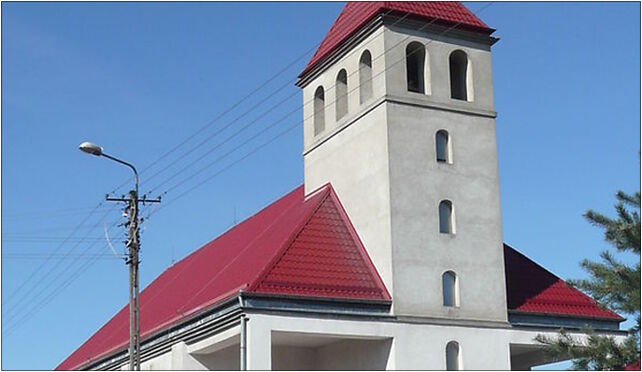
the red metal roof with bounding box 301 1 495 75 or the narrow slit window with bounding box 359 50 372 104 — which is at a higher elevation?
the red metal roof with bounding box 301 1 495 75

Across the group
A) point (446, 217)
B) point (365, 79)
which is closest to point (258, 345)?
point (446, 217)

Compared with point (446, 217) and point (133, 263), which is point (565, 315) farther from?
point (133, 263)

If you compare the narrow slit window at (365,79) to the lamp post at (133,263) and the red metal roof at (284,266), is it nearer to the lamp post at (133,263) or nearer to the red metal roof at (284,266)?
the red metal roof at (284,266)

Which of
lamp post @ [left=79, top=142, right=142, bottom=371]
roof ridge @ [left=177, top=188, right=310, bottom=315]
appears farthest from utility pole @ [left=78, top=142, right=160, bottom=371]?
roof ridge @ [left=177, top=188, right=310, bottom=315]

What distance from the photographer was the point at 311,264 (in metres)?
32.1

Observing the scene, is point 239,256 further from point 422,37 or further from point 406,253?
point 422,37

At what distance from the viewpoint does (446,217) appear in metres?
33.3

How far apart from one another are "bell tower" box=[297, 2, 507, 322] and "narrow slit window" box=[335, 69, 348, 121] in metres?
0.06

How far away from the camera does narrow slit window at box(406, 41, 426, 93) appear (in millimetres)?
34094

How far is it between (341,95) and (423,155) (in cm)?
432

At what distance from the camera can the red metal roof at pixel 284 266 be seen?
3131 cm

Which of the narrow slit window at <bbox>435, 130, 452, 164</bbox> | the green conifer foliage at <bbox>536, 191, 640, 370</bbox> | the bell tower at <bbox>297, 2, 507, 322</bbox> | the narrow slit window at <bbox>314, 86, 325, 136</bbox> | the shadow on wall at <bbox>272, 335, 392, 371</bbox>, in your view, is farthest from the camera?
the narrow slit window at <bbox>314, 86, 325, 136</bbox>

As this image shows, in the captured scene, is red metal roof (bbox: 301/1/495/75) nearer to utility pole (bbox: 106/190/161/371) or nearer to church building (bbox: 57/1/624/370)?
church building (bbox: 57/1/624/370)

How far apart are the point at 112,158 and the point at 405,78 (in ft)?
32.9
